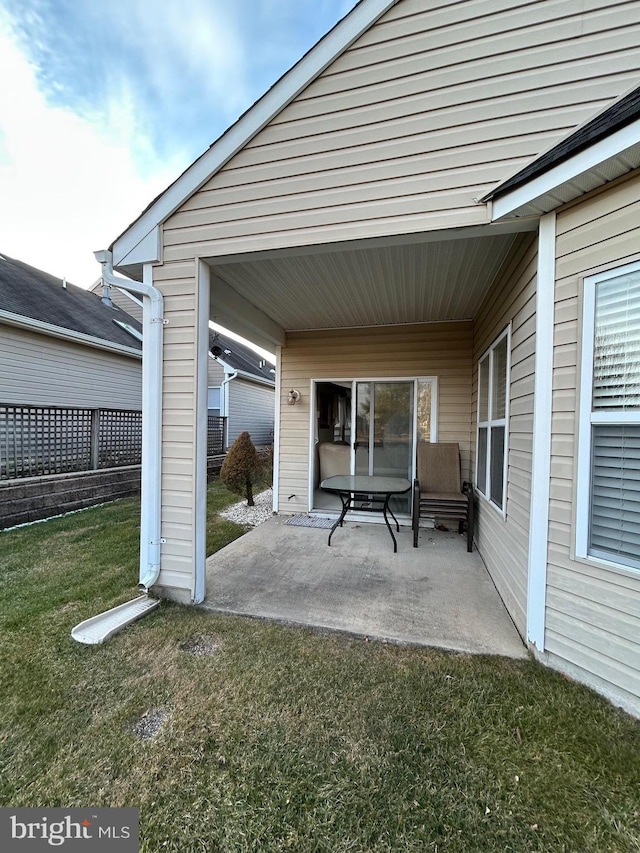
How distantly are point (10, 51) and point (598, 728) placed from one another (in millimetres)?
10226

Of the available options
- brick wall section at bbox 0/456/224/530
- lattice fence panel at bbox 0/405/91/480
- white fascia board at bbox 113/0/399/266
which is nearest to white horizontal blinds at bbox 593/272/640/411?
white fascia board at bbox 113/0/399/266

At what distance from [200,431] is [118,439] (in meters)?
5.04

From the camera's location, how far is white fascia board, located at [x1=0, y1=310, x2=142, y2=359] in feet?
21.9

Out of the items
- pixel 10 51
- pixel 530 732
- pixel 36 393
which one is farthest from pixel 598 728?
pixel 10 51

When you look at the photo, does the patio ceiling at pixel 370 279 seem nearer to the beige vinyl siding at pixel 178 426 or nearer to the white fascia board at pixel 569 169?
the white fascia board at pixel 569 169

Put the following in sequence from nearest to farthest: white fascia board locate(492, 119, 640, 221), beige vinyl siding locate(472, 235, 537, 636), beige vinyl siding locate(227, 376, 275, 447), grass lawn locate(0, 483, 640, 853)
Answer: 1. grass lawn locate(0, 483, 640, 853)
2. white fascia board locate(492, 119, 640, 221)
3. beige vinyl siding locate(472, 235, 537, 636)
4. beige vinyl siding locate(227, 376, 275, 447)

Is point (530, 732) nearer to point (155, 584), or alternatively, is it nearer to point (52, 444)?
point (155, 584)

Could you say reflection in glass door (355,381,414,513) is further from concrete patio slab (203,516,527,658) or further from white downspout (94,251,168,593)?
white downspout (94,251,168,593)

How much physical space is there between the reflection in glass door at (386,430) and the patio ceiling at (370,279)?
3.39ft

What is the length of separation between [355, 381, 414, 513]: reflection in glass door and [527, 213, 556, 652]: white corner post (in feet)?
10.2

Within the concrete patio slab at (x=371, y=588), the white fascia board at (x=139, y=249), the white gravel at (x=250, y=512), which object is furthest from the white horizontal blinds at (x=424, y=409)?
the white fascia board at (x=139, y=249)

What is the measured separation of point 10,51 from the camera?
5383 millimetres

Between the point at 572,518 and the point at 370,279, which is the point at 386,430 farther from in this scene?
the point at 572,518

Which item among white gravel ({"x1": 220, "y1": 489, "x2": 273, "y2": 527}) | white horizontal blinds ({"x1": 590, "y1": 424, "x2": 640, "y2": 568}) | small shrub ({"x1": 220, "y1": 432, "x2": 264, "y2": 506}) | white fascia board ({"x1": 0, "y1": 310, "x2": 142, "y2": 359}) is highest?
white fascia board ({"x1": 0, "y1": 310, "x2": 142, "y2": 359})
